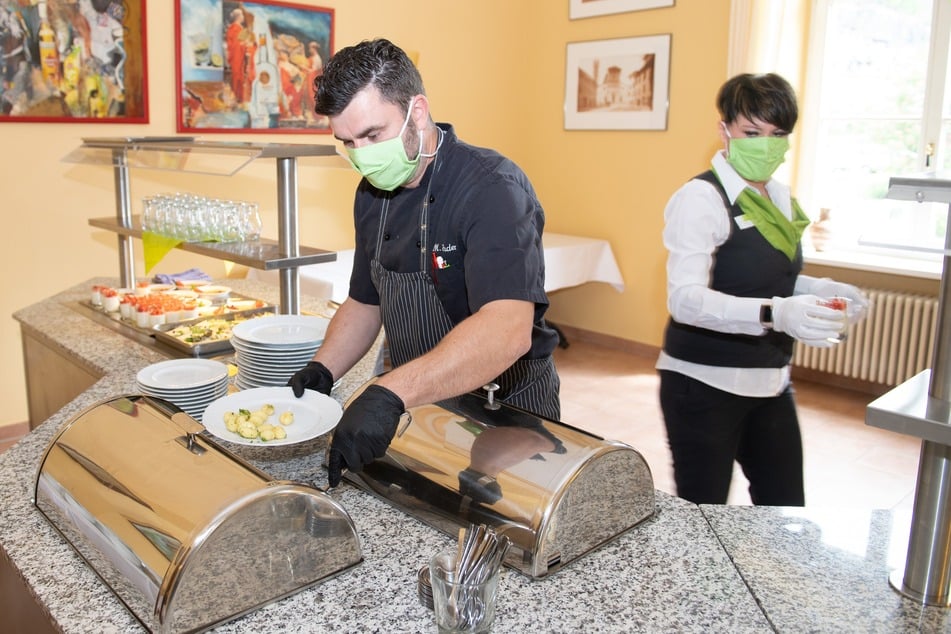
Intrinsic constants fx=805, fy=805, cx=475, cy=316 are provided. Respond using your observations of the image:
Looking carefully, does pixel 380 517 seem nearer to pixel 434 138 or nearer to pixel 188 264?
pixel 434 138

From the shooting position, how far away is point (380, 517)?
142cm

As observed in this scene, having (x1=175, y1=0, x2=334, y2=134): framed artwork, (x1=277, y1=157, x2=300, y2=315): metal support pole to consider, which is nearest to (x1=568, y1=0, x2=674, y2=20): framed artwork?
(x1=175, y1=0, x2=334, y2=134): framed artwork

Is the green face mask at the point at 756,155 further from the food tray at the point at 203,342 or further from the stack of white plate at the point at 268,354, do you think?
the food tray at the point at 203,342

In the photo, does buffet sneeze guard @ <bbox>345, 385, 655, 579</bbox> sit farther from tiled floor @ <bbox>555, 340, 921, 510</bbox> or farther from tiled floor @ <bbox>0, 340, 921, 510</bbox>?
tiled floor @ <bbox>0, 340, 921, 510</bbox>

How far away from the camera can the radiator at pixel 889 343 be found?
435 cm

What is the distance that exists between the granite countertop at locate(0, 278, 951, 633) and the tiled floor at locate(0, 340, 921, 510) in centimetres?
188

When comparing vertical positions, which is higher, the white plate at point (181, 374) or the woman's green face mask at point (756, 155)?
the woman's green face mask at point (756, 155)

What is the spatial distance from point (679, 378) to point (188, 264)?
3.34 meters

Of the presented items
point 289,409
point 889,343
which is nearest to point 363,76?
point 289,409

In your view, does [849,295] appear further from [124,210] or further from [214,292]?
[124,210]

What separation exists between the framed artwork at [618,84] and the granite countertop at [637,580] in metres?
4.27

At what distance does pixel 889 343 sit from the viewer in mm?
4520

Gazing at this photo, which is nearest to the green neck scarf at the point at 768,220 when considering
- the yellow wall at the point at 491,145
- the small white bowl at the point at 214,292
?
the small white bowl at the point at 214,292

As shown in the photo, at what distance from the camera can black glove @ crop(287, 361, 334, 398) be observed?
5.56ft
